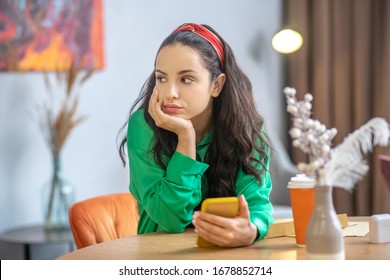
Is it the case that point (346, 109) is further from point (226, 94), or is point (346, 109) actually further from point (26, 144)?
point (226, 94)

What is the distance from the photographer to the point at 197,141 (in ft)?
5.13

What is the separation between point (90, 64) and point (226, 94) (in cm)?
222

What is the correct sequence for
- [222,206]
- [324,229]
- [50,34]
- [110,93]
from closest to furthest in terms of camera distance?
[324,229]
[222,206]
[50,34]
[110,93]

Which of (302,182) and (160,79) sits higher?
(160,79)

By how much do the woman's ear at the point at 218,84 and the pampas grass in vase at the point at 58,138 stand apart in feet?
6.26

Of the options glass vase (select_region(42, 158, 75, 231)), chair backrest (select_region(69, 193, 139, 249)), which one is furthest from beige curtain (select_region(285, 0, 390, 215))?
chair backrest (select_region(69, 193, 139, 249))

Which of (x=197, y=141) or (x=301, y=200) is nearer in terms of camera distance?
(x=301, y=200)

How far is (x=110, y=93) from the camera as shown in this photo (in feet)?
12.2

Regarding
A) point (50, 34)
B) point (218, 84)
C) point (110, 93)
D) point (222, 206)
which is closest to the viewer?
point (222, 206)

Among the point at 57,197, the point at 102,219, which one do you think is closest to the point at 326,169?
the point at 102,219

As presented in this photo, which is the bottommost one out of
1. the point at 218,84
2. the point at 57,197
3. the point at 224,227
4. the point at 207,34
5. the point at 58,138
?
the point at 57,197

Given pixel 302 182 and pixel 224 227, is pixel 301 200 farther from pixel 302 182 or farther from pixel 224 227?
pixel 224 227

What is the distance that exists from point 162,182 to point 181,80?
0.71ft

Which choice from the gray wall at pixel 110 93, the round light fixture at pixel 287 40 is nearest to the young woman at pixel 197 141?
the gray wall at pixel 110 93
